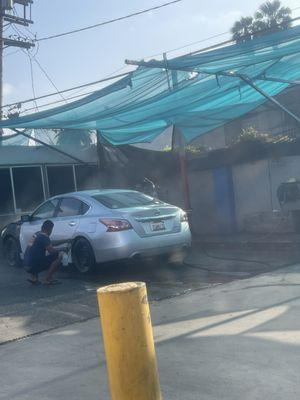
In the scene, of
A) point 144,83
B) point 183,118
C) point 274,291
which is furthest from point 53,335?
point 183,118

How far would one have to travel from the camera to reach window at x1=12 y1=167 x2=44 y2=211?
16016 millimetres

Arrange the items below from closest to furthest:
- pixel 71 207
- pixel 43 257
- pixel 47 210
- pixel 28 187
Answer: pixel 43 257 → pixel 71 207 → pixel 47 210 → pixel 28 187

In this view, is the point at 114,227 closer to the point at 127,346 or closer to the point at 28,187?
the point at 127,346

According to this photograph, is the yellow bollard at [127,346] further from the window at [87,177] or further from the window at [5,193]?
the window at [87,177]

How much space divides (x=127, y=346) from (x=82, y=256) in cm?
661

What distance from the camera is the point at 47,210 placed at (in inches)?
423

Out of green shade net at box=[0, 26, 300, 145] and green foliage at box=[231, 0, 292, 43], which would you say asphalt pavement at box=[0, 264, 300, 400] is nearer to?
green shade net at box=[0, 26, 300, 145]

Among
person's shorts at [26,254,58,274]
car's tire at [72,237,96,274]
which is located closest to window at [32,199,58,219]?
car's tire at [72,237,96,274]

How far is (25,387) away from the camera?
4.55 m

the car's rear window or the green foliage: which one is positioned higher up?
the green foliage

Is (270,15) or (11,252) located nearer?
(11,252)

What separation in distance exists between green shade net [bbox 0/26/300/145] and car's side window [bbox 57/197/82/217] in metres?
2.16

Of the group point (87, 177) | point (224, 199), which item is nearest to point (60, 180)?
point (87, 177)

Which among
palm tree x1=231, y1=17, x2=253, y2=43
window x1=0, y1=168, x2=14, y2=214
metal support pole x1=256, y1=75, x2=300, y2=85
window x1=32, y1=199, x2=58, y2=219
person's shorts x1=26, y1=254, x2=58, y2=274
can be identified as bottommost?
person's shorts x1=26, y1=254, x2=58, y2=274
